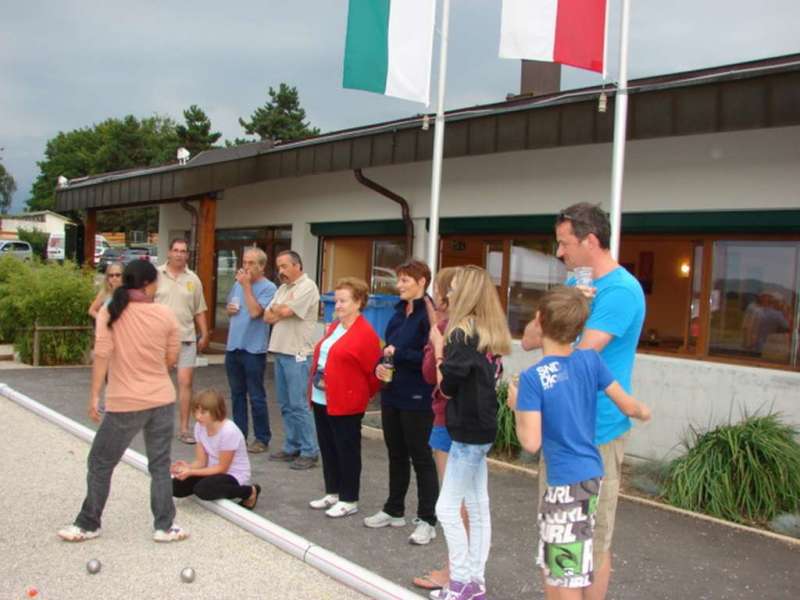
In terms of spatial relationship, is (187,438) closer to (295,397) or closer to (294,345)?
(295,397)

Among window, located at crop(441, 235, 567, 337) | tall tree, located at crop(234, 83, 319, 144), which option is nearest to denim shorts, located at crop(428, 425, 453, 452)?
window, located at crop(441, 235, 567, 337)

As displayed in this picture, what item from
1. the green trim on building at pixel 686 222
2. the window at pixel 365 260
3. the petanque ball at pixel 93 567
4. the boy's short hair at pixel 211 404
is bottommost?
the petanque ball at pixel 93 567

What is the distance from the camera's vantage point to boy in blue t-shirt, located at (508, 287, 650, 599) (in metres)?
3.06

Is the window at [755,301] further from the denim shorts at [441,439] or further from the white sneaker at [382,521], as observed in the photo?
the denim shorts at [441,439]

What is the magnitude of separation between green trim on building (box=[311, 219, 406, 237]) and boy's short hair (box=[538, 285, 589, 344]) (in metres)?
8.09

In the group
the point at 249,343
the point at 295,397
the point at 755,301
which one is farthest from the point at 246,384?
the point at 755,301

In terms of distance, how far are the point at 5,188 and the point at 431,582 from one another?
131168mm

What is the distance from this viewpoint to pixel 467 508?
3.91 metres

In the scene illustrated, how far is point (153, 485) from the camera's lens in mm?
4656

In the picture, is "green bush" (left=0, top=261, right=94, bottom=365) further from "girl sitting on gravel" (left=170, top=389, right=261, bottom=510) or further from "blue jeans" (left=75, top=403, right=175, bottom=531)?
"blue jeans" (left=75, top=403, right=175, bottom=531)

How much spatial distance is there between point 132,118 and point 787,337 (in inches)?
3251

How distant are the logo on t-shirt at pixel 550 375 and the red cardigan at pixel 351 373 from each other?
7.47 feet

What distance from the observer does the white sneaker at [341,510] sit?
525 cm

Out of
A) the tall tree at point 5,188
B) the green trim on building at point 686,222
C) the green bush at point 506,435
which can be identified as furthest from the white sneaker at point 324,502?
the tall tree at point 5,188
